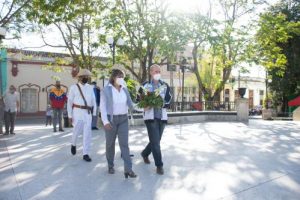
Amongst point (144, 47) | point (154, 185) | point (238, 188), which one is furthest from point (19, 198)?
point (144, 47)

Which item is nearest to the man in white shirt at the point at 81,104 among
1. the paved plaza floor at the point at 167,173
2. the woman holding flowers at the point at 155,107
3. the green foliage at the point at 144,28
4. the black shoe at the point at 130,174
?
the paved plaza floor at the point at 167,173

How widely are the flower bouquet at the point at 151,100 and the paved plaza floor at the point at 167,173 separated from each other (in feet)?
3.53

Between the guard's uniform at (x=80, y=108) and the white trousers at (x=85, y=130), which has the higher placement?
the guard's uniform at (x=80, y=108)

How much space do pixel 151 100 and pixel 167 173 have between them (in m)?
1.18

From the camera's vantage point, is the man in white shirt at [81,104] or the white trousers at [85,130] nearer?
the white trousers at [85,130]

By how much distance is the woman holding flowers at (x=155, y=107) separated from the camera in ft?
19.3

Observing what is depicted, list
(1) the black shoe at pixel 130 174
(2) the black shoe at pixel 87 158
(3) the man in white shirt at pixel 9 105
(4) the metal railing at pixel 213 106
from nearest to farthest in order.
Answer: (1) the black shoe at pixel 130 174 → (2) the black shoe at pixel 87 158 → (3) the man in white shirt at pixel 9 105 → (4) the metal railing at pixel 213 106

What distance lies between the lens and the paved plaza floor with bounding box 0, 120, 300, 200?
185 inches

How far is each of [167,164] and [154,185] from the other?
1.47m

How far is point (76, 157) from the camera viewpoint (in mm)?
7277

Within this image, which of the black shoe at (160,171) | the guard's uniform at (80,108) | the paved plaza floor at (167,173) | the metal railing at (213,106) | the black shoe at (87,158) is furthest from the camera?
the metal railing at (213,106)

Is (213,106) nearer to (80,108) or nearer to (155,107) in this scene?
(80,108)

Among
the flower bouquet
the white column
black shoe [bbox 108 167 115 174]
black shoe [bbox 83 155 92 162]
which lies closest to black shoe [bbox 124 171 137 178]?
black shoe [bbox 108 167 115 174]

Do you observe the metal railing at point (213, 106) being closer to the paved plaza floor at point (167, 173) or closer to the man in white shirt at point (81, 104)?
the paved plaza floor at point (167, 173)
